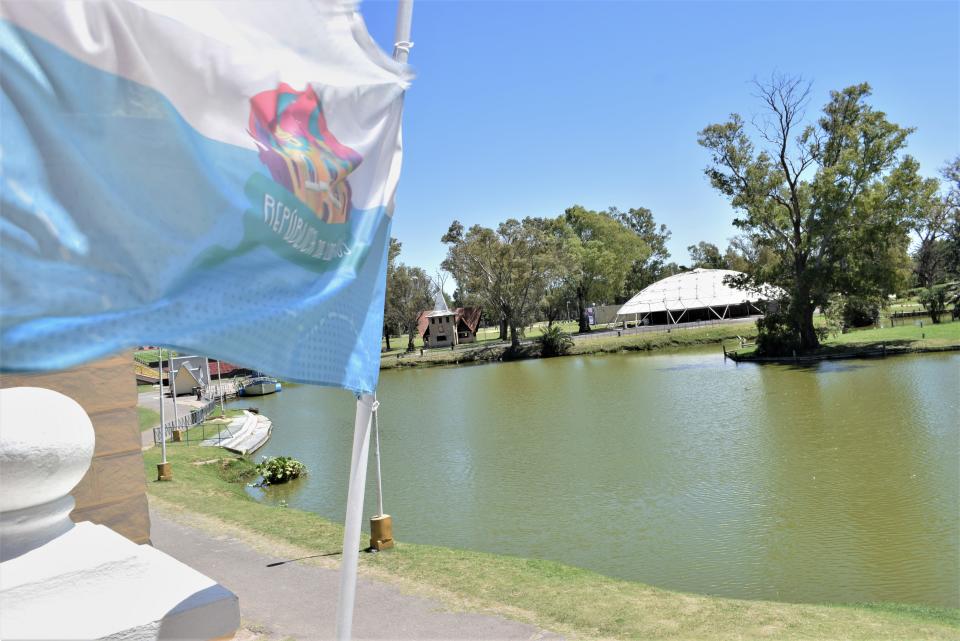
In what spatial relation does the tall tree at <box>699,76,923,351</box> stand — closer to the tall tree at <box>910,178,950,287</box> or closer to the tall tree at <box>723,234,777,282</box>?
the tall tree at <box>723,234,777,282</box>

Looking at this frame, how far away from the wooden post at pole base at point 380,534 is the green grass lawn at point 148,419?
1628cm

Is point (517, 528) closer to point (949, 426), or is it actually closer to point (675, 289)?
point (949, 426)

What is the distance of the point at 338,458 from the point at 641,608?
39.7 ft

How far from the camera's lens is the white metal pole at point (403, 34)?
269cm

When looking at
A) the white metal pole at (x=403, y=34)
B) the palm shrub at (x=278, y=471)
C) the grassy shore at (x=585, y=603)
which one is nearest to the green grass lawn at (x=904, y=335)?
the palm shrub at (x=278, y=471)

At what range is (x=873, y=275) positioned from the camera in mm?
28859

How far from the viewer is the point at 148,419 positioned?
81.0ft

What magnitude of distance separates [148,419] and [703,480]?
2067 centimetres

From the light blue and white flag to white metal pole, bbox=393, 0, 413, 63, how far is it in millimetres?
141

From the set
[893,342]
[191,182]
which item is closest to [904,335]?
[893,342]

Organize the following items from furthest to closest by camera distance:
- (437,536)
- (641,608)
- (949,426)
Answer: (949,426) → (437,536) → (641,608)

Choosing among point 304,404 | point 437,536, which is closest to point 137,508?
point 437,536

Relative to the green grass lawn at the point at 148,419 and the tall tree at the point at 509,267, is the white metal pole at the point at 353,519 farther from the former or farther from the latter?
the tall tree at the point at 509,267

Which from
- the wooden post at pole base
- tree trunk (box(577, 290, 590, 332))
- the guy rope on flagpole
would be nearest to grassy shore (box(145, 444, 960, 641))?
the wooden post at pole base
